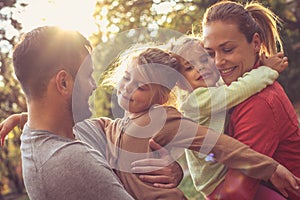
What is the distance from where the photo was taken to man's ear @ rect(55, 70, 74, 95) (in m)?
1.95

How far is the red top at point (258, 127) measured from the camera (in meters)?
2.29

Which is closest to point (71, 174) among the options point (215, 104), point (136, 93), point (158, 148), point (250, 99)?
point (158, 148)

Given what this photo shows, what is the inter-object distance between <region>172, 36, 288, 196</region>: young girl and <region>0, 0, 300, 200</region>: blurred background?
331cm

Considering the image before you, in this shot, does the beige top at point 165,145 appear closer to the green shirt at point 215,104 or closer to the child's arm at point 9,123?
the green shirt at point 215,104

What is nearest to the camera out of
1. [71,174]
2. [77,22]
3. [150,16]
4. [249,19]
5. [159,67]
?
[71,174]

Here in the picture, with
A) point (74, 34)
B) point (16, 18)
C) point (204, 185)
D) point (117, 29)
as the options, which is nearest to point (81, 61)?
point (74, 34)

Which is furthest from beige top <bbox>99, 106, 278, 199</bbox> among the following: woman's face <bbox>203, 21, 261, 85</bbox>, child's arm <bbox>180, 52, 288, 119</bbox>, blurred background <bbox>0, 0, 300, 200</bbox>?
blurred background <bbox>0, 0, 300, 200</bbox>

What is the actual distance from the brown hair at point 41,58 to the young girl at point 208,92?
2.13 ft

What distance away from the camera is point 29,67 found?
195cm

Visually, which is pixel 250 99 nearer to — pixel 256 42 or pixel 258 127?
pixel 258 127

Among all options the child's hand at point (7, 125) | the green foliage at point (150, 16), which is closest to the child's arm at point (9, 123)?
the child's hand at point (7, 125)

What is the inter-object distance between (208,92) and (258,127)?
0.27m

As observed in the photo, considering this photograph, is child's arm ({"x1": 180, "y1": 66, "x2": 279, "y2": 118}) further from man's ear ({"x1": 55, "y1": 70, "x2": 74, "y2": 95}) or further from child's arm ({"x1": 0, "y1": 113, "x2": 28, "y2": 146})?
child's arm ({"x1": 0, "y1": 113, "x2": 28, "y2": 146})

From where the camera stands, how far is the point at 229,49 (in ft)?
8.16
